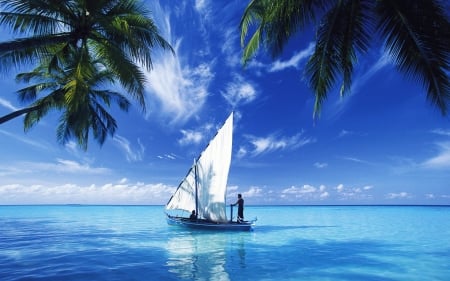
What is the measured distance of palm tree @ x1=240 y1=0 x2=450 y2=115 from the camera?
6.95m

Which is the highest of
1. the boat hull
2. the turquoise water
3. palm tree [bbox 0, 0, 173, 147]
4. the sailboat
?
palm tree [bbox 0, 0, 173, 147]

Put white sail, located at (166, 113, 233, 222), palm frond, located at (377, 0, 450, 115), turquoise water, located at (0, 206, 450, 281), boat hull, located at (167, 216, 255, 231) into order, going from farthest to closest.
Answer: boat hull, located at (167, 216, 255, 231)
white sail, located at (166, 113, 233, 222)
turquoise water, located at (0, 206, 450, 281)
palm frond, located at (377, 0, 450, 115)

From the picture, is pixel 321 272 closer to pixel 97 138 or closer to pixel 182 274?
pixel 182 274

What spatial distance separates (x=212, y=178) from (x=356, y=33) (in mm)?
15518

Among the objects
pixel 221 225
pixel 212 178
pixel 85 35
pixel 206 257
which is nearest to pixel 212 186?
pixel 212 178

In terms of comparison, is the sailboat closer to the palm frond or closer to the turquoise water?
the turquoise water

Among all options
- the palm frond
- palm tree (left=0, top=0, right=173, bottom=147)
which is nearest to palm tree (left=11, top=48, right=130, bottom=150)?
palm tree (left=0, top=0, right=173, bottom=147)

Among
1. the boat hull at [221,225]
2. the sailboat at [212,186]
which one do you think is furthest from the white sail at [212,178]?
the boat hull at [221,225]

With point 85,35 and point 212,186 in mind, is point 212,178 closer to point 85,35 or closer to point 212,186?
point 212,186

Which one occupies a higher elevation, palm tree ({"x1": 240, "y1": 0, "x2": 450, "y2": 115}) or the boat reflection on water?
palm tree ({"x1": 240, "y1": 0, "x2": 450, "y2": 115})

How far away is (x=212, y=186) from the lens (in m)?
22.3

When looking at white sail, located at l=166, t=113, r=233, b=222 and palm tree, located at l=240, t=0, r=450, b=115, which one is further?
white sail, located at l=166, t=113, r=233, b=222

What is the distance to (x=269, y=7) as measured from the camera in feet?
28.7

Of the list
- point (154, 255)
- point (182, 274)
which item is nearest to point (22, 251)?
point (154, 255)
